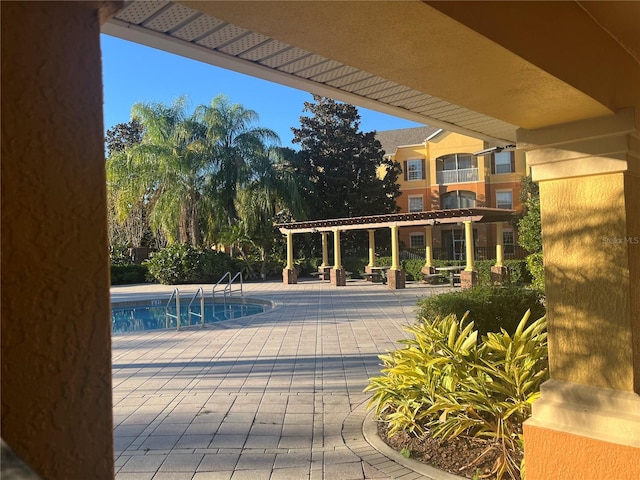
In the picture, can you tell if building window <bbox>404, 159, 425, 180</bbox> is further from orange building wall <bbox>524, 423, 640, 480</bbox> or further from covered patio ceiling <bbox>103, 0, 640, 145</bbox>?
orange building wall <bbox>524, 423, 640, 480</bbox>

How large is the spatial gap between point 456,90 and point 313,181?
89.8 feet

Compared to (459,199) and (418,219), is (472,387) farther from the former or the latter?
(459,199)

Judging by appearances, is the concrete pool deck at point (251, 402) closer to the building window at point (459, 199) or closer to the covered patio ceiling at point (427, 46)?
the covered patio ceiling at point (427, 46)

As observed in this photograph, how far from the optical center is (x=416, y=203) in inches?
1384

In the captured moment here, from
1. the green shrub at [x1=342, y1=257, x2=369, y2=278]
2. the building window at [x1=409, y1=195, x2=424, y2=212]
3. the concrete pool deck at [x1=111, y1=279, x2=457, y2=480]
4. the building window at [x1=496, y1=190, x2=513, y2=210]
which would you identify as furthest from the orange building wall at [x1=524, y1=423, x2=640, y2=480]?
the building window at [x1=409, y1=195, x2=424, y2=212]

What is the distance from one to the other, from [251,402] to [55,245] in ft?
15.8

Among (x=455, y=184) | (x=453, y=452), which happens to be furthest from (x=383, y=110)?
(x=455, y=184)

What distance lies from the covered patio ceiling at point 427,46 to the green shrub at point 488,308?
3.30 meters

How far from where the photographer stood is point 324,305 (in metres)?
14.5

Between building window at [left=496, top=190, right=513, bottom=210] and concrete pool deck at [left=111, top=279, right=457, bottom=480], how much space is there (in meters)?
24.4

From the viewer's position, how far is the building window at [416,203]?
1377 inches

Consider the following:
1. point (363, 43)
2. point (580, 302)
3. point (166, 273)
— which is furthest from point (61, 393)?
point (166, 273)

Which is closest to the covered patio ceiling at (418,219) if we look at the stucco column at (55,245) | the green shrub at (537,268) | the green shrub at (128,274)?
the green shrub at (537,268)

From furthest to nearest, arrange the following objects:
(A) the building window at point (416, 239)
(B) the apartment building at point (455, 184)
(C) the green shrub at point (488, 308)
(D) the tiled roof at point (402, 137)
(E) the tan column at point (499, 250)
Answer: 1. (D) the tiled roof at point (402, 137)
2. (A) the building window at point (416, 239)
3. (B) the apartment building at point (455, 184)
4. (E) the tan column at point (499, 250)
5. (C) the green shrub at point (488, 308)
